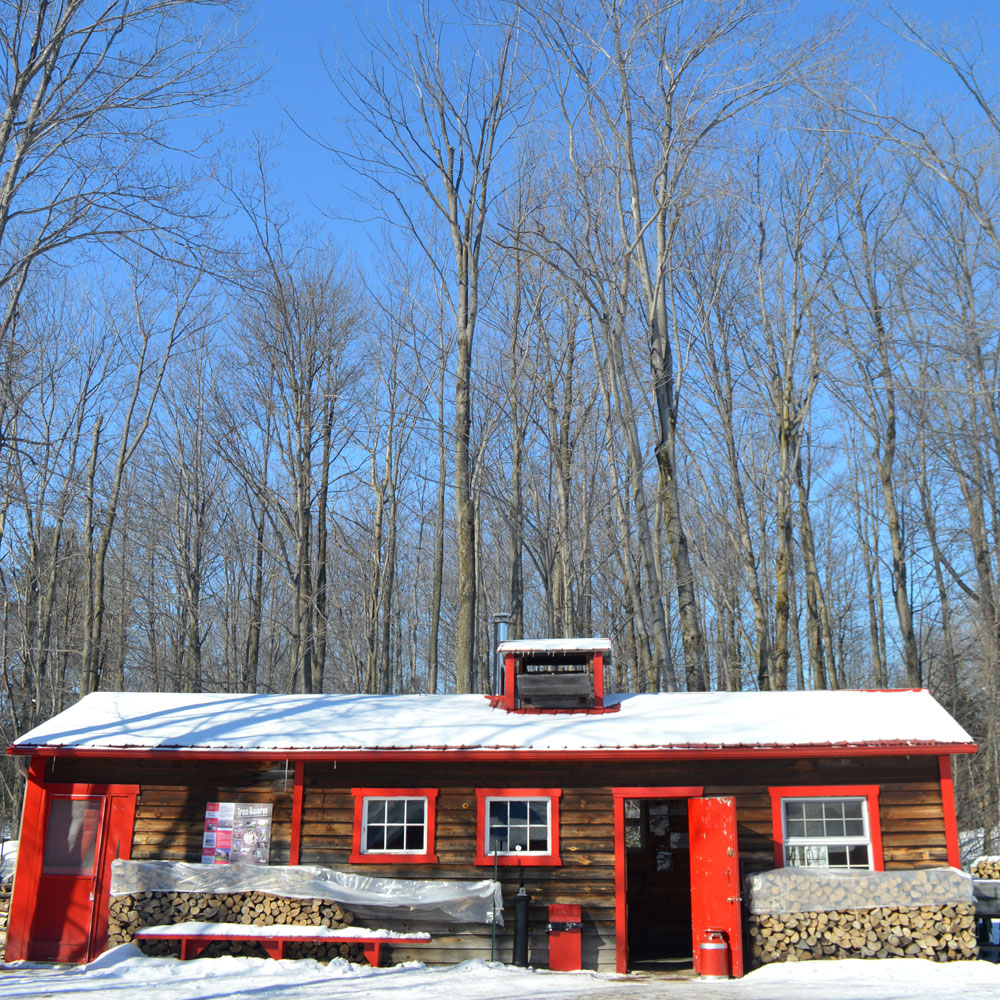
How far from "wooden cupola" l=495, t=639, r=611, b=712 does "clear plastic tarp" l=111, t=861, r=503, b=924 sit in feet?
7.78

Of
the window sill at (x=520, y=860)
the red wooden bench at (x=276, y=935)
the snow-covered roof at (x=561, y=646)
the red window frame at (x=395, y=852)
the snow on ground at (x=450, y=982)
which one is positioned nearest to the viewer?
the snow on ground at (x=450, y=982)

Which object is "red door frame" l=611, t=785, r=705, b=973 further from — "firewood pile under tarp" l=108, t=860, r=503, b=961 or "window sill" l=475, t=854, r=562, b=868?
"firewood pile under tarp" l=108, t=860, r=503, b=961

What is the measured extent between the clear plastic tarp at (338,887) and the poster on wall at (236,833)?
0.83 feet

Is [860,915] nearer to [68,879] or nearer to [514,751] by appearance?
[514,751]

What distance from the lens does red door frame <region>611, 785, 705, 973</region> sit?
10273mm

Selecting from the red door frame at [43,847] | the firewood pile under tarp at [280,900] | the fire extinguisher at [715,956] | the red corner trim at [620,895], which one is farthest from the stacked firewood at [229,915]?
the fire extinguisher at [715,956]

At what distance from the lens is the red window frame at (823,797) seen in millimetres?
10273

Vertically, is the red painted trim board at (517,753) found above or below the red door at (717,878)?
above

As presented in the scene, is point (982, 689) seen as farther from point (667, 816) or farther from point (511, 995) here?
point (511, 995)

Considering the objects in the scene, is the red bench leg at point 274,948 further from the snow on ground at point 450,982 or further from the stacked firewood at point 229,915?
the snow on ground at point 450,982

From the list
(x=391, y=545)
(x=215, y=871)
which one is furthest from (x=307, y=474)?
(x=215, y=871)

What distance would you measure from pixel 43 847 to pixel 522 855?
595cm

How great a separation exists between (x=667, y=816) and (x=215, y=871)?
21.5 ft

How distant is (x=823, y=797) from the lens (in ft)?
A: 34.4
